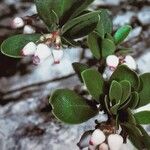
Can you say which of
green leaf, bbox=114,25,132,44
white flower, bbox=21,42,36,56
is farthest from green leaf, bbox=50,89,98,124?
green leaf, bbox=114,25,132,44

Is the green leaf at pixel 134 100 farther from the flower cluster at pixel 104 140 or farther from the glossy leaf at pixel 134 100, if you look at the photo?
the flower cluster at pixel 104 140

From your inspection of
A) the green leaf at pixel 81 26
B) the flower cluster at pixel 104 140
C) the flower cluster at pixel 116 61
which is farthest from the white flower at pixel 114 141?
the green leaf at pixel 81 26

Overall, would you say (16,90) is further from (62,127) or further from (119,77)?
(119,77)

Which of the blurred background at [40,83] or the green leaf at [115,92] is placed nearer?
the green leaf at [115,92]

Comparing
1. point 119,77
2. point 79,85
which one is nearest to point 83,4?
point 119,77

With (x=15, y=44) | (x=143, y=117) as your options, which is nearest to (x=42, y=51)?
(x=15, y=44)

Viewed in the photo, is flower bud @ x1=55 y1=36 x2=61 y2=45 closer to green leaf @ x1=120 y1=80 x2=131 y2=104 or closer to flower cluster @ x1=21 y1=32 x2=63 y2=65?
flower cluster @ x1=21 y1=32 x2=63 y2=65
